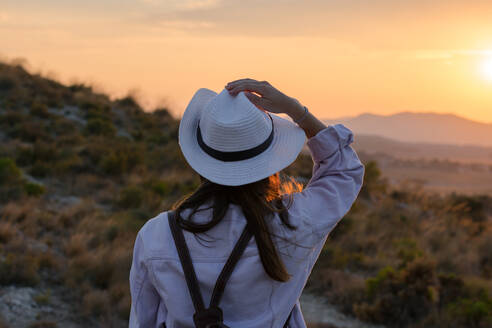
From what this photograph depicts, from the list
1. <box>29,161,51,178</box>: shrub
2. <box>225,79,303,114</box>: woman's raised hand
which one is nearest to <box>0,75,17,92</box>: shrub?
<box>29,161,51,178</box>: shrub

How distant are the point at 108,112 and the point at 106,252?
50.6ft

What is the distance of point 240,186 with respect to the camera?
1520mm

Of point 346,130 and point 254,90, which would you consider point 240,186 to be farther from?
point 346,130

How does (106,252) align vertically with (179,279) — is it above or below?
below

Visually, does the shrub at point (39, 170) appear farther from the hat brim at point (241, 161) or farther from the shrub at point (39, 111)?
the hat brim at point (241, 161)

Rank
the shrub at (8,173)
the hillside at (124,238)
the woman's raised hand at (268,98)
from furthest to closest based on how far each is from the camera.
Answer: the shrub at (8,173), the hillside at (124,238), the woman's raised hand at (268,98)

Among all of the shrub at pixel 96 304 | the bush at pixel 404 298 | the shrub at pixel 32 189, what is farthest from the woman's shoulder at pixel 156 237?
the shrub at pixel 32 189

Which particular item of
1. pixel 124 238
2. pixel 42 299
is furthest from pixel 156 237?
pixel 124 238

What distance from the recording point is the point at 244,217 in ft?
4.81

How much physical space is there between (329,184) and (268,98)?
0.41 meters

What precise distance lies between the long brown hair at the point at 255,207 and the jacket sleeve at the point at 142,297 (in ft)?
0.69

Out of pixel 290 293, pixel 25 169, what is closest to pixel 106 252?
pixel 290 293

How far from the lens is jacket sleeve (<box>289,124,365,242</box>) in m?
1.57

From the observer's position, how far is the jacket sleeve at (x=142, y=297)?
4.93 ft
